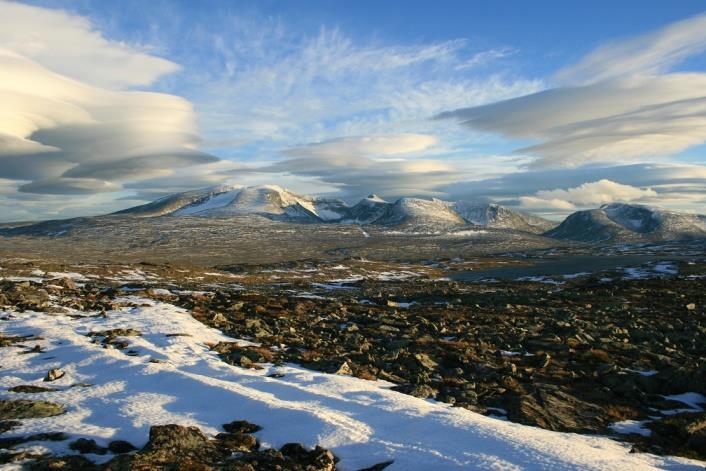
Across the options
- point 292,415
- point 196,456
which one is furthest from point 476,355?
point 196,456

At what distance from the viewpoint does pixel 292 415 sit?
11.4 m

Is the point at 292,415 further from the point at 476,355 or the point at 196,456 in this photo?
the point at 476,355

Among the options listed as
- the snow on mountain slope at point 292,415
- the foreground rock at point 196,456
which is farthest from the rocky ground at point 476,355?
the snow on mountain slope at point 292,415

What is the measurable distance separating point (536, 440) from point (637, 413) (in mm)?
6103

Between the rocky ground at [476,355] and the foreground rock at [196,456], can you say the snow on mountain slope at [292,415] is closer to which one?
the foreground rock at [196,456]

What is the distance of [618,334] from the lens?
85.4 ft

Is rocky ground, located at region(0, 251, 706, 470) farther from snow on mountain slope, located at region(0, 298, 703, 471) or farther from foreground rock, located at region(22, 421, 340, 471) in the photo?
snow on mountain slope, located at region(0, 298, 703, 471)

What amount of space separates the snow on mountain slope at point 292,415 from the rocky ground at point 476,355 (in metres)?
0.68

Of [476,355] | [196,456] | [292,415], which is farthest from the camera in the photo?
[476,355]

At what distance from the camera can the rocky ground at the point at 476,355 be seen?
34.8 feet

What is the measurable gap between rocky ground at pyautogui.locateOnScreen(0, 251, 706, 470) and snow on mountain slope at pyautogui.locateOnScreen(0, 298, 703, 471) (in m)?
0.68

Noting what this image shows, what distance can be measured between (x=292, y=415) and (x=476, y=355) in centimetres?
1115

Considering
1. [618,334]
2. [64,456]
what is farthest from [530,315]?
[64,456]

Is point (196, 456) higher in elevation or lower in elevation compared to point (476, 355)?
higher
